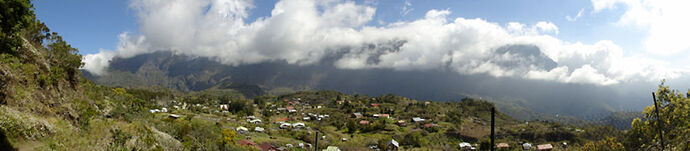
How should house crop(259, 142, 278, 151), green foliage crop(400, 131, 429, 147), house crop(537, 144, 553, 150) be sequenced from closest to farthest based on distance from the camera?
house crop(259, 142, 278, 151) → house crop(537, 144, 553, 150) → green foliage crop(400, 131, 429, 147)

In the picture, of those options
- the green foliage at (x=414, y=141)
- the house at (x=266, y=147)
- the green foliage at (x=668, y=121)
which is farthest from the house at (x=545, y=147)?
the house at (x=266, y=147)

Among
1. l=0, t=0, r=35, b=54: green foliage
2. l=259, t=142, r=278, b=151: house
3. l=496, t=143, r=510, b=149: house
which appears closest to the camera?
l=0, t=0, r=35, b=54: green foliage

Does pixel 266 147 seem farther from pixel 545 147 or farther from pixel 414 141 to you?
pixel 545 147

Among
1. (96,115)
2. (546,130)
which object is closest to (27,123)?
(96,115)

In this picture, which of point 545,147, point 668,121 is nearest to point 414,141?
point 545,147

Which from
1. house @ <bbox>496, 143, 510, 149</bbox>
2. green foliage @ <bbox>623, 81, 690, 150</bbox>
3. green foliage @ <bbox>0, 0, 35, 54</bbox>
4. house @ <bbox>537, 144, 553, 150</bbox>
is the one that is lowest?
house @ <bbox>537, 144, 553, 150</bbox>

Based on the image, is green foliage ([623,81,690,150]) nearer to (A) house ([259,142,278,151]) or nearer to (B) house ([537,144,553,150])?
(B) house ([537,144,553,150])

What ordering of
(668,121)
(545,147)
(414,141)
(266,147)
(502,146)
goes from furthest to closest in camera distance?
1. (414,141)
2. (545,147)
3. (502,146)
4. (266,147)
5. (668,121)

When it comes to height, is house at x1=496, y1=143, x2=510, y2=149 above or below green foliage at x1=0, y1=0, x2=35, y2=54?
below

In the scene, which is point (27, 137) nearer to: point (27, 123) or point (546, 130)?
point (27, 123)

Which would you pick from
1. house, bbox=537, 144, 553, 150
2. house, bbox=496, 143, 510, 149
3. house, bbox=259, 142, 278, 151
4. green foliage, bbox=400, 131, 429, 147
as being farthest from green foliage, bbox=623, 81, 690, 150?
house, bbox=259, 142, 278, 151

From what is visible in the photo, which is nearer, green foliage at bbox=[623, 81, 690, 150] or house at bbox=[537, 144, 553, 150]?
green foliage at bbox=[623, 81, 690, 150]

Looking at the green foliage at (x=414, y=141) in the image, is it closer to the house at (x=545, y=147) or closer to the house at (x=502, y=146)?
the house at (x=502, y=146)

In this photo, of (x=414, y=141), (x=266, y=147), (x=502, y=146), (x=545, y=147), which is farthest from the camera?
(x=414, y=141)
